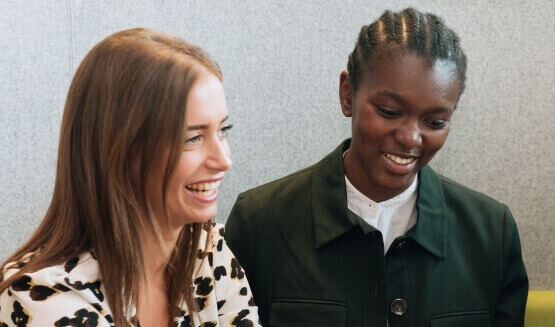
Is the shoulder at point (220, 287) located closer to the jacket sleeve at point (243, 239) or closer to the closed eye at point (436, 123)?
the jacket sleeve at point (243, 239)

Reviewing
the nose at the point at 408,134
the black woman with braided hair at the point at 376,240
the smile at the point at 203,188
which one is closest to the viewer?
the smile at the point at 203,188

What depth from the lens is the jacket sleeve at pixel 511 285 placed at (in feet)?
5.47

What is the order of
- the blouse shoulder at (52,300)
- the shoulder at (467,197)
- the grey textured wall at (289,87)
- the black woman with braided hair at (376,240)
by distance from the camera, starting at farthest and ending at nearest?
the grey textured wall at (289,87) < the shoulder at (467,197) < the black woman with braided hair at (376,240) < the blouse shoulder at (52,300)

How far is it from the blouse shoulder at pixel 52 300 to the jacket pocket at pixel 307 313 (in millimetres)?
470

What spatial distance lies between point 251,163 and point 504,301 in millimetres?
717

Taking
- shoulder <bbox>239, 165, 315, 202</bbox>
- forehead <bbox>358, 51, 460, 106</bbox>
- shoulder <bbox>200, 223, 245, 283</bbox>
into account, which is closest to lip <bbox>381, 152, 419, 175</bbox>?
forehead <bbox>358, 51, 460, 106</bbox>

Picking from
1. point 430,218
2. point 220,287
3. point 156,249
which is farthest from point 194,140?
point 430,218

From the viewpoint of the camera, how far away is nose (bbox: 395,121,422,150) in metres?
1.46

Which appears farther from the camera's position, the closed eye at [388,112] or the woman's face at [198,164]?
the closed eye at [388,112]

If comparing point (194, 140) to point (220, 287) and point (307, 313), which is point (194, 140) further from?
point (307, 313)

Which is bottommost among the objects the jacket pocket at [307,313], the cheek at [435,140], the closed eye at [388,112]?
the jacket pocket at [307,313]

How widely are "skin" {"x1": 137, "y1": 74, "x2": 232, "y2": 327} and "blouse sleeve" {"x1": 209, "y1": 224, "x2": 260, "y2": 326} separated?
0.15 metres

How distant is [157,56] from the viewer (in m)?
1.27

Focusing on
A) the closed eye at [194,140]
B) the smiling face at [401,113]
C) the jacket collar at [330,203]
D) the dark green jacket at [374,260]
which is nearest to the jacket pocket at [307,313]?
the dark green jacket at [374,260]
